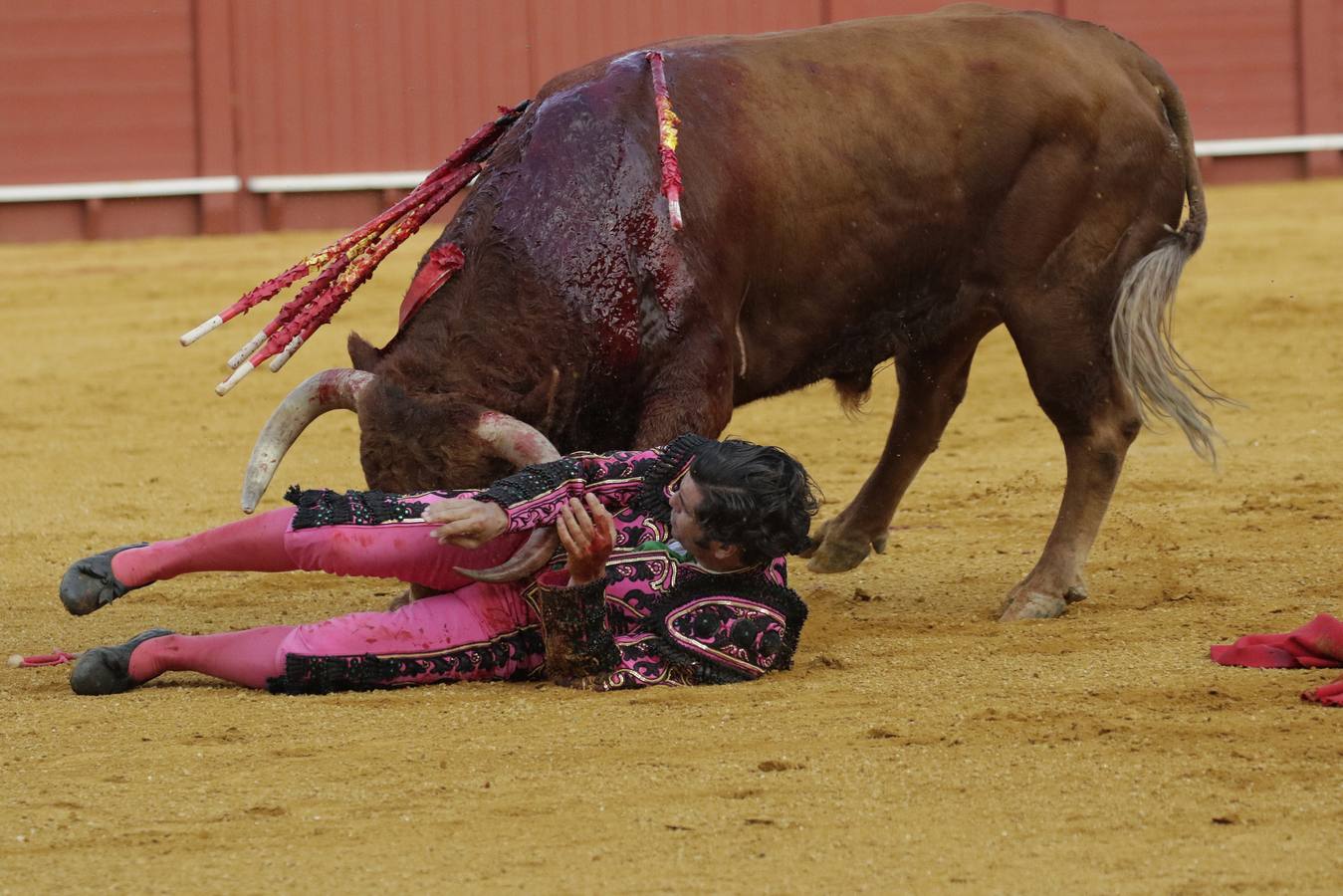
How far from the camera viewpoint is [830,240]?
4.42 m

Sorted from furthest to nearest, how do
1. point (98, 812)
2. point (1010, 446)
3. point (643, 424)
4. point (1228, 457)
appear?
point (1010, 446), point (1228, 457), point (643, 424), point (98, 812)

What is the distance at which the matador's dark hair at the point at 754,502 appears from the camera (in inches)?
138

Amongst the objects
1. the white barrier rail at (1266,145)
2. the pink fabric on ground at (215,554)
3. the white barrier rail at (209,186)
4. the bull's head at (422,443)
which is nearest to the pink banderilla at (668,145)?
the bull's head at (422,443)

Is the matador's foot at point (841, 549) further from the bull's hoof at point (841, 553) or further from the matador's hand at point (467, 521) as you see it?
the matador's hand at point (467, 521)

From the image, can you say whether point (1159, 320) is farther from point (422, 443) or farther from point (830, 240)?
point (422, 443)

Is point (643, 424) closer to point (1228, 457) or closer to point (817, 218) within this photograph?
point (817, 218)

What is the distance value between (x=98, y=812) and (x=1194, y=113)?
1129 centimetres

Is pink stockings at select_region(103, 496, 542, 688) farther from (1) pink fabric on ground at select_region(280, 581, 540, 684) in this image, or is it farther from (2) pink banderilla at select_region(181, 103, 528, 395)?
(2) pink banderilla at select_region(181, 103, 528, 395)

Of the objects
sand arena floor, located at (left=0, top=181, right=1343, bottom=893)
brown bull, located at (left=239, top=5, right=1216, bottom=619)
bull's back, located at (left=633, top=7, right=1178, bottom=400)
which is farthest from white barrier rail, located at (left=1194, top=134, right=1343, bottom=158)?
bull's back, located at (left=633, top=7, right=1178, bottom=400)

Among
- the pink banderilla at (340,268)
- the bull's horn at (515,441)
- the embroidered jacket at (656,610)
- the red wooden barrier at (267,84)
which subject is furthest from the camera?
the red wooden barrier at (267,84)

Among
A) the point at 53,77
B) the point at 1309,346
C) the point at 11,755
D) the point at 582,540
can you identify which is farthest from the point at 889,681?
the point at 53,77

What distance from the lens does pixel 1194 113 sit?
42.6ft

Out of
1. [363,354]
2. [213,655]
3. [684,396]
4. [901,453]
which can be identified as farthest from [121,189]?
[213,655]

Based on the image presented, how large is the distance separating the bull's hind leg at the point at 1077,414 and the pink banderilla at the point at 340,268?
4.36 ft
